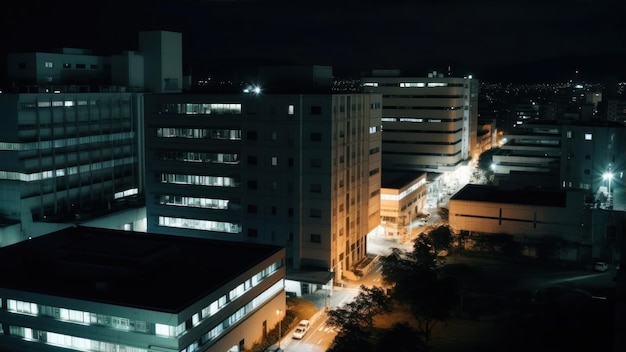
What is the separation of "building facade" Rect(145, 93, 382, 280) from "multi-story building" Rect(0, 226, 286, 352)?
24.6 ft

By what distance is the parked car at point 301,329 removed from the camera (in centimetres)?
3525

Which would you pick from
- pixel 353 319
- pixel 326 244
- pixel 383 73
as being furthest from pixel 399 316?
pixel 383 73

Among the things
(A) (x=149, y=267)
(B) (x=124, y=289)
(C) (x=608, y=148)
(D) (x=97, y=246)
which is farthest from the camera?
(C) (x=608, y=148)

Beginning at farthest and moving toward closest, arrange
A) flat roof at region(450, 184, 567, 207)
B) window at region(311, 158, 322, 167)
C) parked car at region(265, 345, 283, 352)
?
flat roof at region(450, 184, 567, 207) < window at region(311, 158, 322, 167) < parked car at region(265, 345, 283, 352)

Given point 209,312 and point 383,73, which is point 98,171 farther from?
point 383,73

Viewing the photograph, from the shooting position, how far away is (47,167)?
176 ft

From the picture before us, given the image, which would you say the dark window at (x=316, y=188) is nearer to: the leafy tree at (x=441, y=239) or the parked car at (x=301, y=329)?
the parked car at (x=301, y=329)

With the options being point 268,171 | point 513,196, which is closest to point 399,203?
point 513,196

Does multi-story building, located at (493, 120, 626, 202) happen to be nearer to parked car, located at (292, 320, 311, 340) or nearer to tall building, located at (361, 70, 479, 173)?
tall building, located at (361, 70, 479, 173)

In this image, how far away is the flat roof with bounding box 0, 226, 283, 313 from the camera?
29.6m

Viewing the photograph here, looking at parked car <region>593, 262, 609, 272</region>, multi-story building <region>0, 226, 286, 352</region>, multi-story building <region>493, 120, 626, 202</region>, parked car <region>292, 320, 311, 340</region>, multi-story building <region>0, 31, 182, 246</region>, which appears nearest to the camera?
multi-story building <region>0, 226, 286, 352</region>

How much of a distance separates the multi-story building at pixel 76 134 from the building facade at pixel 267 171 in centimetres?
965

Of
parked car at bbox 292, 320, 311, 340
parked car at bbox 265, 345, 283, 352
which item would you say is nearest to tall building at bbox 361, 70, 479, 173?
A: parked car at bbox 292, 320, 311, 340

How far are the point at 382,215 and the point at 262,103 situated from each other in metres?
20.5
